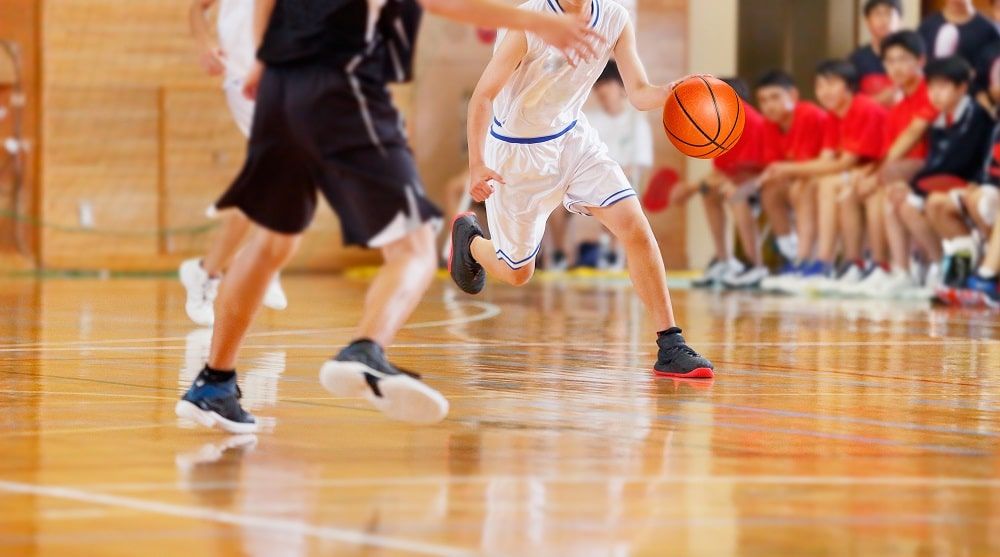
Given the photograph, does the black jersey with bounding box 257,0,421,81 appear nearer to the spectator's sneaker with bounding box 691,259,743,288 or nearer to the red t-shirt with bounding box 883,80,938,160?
the red t-shirt with bounding box 883,80,938,160

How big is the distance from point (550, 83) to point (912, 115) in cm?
494

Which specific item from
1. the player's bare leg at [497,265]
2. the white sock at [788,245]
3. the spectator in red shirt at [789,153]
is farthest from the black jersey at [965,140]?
the player's bare leg at [497,265]

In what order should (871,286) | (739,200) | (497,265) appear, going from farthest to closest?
(739,200)
(871,286)
(497,265)

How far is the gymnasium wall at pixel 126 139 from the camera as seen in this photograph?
39.9 feet

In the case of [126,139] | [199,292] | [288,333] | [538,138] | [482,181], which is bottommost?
[288,333]

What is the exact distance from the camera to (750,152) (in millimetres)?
10805

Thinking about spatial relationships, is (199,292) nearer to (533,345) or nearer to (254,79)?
(533,345)

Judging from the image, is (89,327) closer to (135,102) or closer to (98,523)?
(98,523)

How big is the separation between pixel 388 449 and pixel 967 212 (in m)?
6.33

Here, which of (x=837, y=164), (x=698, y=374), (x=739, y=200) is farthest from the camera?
(x=739, y=200)

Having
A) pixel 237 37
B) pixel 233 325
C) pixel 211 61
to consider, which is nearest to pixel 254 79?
pixel 233 325

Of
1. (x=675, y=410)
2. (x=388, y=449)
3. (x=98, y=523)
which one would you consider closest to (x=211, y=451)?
(x=388, y=449)

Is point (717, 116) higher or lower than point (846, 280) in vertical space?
higher

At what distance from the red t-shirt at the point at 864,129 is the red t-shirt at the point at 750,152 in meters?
0.86
